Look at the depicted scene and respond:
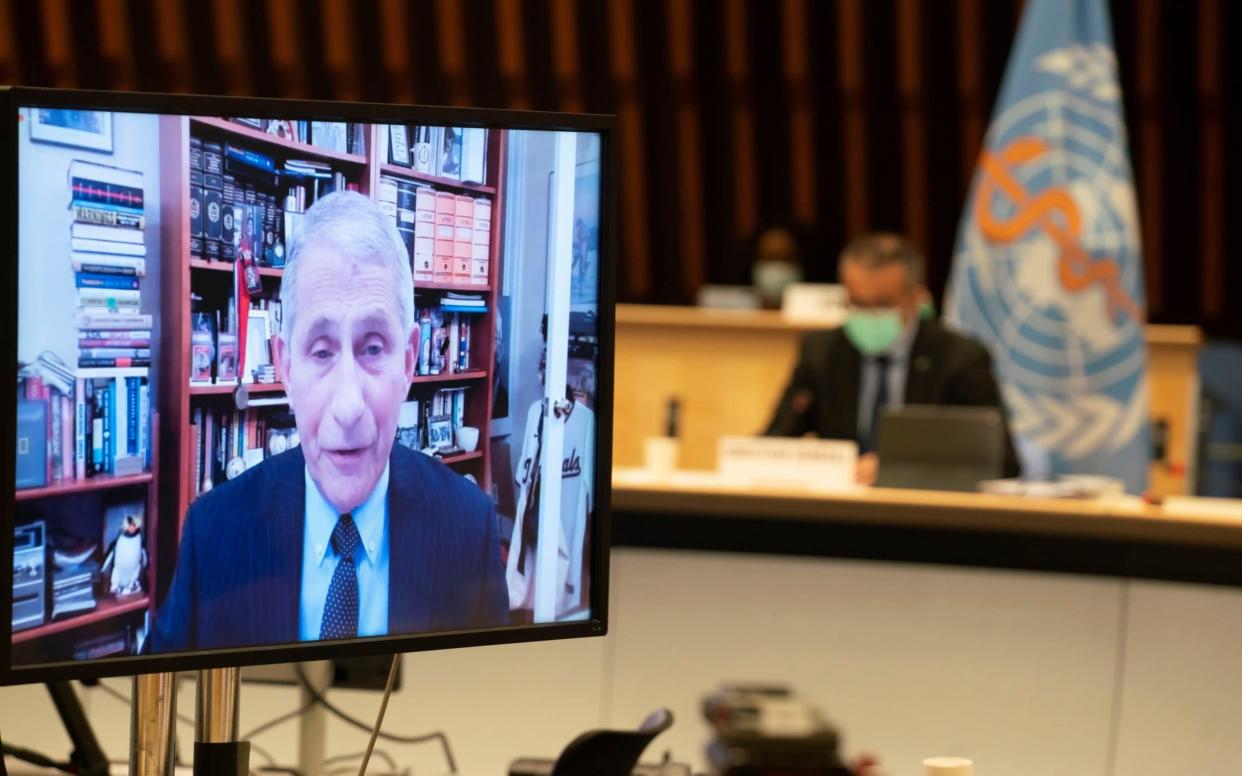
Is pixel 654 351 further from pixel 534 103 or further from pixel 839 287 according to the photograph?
pixel 534 103

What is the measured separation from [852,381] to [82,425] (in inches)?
146

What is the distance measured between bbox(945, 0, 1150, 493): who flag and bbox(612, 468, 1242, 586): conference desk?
2.19 meters

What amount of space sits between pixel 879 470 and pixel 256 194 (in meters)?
2.55

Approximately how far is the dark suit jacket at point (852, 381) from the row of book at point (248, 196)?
3.50 metres

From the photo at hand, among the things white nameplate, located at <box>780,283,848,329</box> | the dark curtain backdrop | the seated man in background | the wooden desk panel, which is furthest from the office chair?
the dark curtain backdrop

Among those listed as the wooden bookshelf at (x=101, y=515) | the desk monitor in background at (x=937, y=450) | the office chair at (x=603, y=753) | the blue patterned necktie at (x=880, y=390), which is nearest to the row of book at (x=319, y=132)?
the wooden bookshelf at (x=101, y=515)

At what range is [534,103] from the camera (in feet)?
22.0

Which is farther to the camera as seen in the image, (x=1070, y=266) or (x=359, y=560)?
(x=1070, y=266)

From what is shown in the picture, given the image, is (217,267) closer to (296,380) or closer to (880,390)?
(296,380)

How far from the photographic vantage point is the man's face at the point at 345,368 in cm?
123

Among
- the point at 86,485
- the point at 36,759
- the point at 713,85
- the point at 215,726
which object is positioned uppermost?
the point at 713,85

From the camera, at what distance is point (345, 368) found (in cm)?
125

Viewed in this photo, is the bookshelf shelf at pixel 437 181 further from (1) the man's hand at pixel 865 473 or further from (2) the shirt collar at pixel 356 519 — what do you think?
(1) the man's hand at pixel 865 473

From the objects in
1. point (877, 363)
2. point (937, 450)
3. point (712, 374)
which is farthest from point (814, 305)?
point (937, 450)
